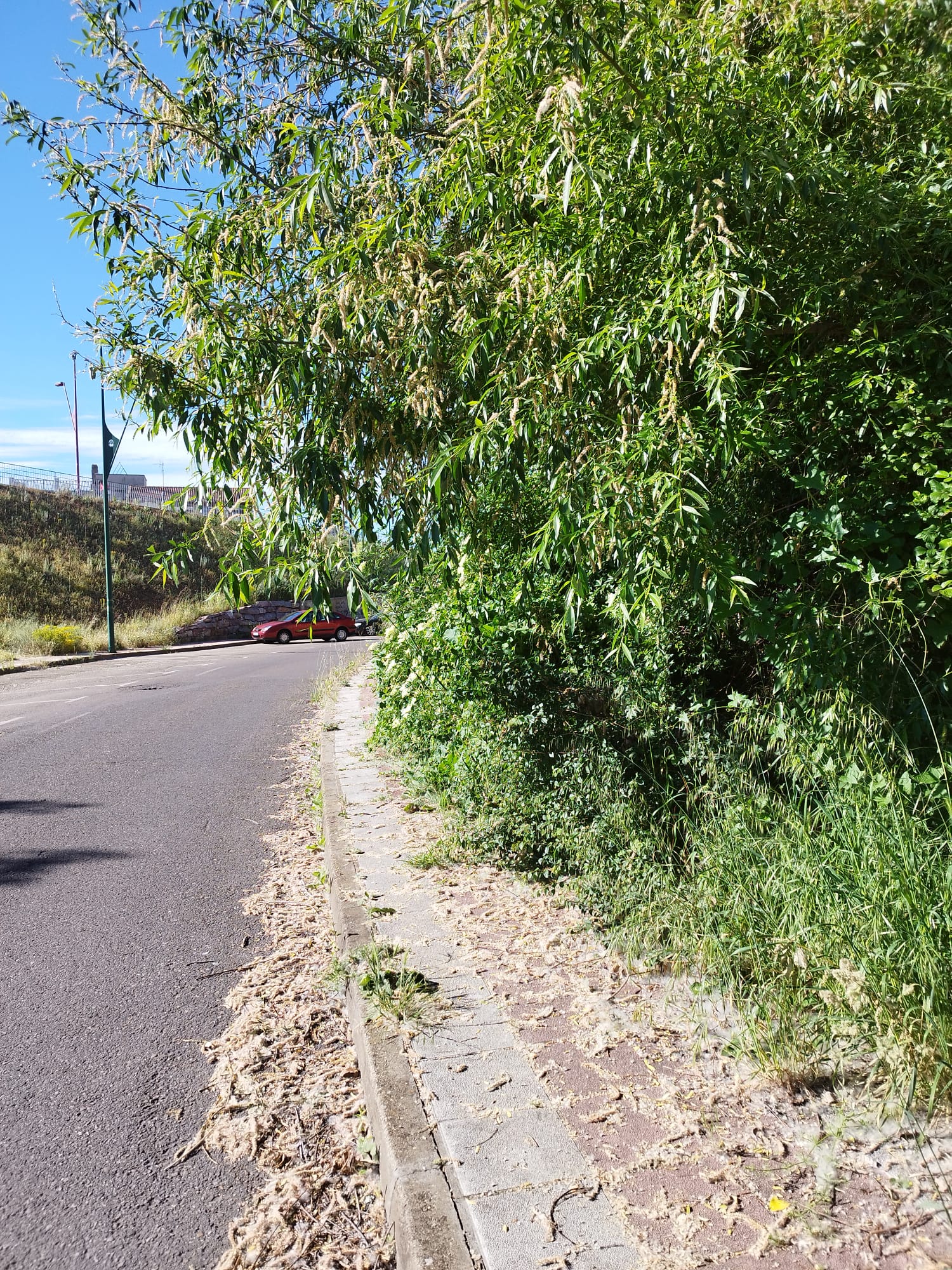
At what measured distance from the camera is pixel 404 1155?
108 inches

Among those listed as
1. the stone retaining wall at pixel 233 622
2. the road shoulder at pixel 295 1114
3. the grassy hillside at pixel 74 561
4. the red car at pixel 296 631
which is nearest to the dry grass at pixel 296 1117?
the road shoulder at pixel 295 1114

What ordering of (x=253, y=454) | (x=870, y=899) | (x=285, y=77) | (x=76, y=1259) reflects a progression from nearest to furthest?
(x=76, y=1259) < (x=870, y=899) < (x=253, y=454) < (x=285, y=77)

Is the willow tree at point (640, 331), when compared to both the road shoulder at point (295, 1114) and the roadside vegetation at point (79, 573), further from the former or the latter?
the roadside vegetation at point (79, 573)

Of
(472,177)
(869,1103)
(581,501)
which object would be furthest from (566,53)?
(869,1103)

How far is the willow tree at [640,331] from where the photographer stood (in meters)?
3.39

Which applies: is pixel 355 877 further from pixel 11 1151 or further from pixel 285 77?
pixel 285 77

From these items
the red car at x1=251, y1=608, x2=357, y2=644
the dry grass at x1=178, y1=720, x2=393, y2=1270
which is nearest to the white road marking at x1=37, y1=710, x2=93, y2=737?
the dry grass at x1=178, y1=720, x2=393, y2=1270

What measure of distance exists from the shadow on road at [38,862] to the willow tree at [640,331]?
2.93 m

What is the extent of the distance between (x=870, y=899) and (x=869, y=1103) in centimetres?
→ 62

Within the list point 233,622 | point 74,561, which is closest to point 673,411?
point 233,622

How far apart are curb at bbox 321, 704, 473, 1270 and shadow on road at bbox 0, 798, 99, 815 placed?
4384 millimetres

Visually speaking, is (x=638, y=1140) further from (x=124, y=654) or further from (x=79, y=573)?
(x=79, y=573)

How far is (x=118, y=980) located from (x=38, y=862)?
2263 mm

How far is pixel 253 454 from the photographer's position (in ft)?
15.6
